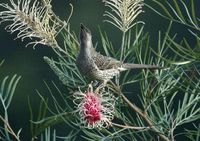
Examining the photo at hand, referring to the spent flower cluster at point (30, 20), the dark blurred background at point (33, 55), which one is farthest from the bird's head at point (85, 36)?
the dark blurred background at point (33, 55)

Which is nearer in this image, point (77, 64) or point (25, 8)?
point (25, 8)

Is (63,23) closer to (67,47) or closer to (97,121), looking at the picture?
(67,47)

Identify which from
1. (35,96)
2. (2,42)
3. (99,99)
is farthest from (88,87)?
(2,42)

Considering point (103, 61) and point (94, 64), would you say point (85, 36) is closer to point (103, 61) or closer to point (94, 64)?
point (94, 64)

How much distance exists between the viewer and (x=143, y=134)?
2080mm

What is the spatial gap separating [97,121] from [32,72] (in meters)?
12.2

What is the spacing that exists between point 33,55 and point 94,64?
11.8 m

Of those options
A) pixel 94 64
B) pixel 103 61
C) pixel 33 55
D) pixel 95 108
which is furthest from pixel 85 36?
pixel 33 55

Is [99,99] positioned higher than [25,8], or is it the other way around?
[25,8]

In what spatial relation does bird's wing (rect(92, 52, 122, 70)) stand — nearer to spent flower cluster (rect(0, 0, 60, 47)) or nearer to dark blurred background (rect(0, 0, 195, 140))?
spent flower cluster (rect(0, 0, 60, 47))

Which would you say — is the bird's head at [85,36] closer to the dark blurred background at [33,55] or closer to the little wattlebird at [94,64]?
the little wattlebird at [94,64]

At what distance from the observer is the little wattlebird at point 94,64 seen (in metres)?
2.40

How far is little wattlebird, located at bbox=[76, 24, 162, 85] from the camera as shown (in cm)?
240

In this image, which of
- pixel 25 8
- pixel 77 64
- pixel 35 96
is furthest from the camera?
pixel 35 96
